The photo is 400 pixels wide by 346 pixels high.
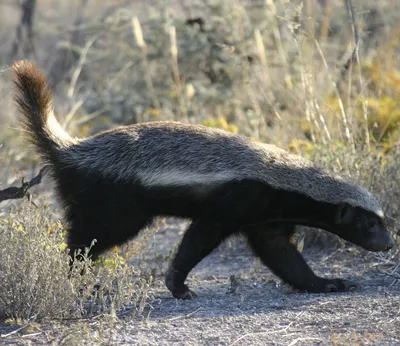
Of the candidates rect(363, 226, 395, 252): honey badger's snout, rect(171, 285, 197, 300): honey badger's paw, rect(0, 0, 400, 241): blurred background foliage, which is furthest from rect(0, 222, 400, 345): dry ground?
rect(0, 0, 400, 241): blurred background foliage

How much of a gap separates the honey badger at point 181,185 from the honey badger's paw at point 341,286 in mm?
15

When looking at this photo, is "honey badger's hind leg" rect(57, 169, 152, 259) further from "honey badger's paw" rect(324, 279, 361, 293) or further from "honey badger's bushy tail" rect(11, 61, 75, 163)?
"honey badger's paw" rect(324, 279, 361, 293)

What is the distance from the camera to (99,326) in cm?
478

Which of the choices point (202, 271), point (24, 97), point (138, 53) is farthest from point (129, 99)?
point (24, 97)

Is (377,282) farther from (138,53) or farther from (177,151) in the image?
(138,53)

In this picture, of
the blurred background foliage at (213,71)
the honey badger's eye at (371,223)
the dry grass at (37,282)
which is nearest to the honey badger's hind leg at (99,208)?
the dry grass at (37,282)

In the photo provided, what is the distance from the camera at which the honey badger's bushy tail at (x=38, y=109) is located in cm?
578

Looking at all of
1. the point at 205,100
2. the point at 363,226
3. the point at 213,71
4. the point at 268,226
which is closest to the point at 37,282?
the point at 268,226

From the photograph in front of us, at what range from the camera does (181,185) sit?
227 inches

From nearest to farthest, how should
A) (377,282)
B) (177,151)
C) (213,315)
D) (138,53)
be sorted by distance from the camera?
(213,315) → (177,151) → (377,282) → (138,53)

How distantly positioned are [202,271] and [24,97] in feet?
7.34

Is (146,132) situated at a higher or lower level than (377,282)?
higher

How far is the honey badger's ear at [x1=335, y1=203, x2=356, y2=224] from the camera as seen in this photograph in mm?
5975

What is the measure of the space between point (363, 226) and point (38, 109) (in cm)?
256
